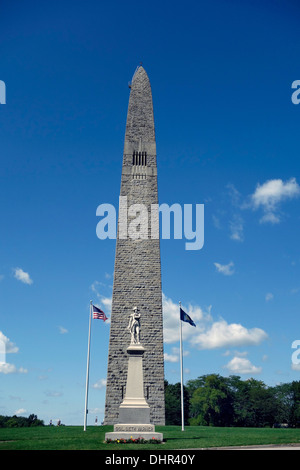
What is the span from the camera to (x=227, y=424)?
65.8 m

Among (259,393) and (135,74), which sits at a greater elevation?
(135,74)

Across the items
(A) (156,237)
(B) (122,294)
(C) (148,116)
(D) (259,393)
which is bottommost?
(D) (259,393)

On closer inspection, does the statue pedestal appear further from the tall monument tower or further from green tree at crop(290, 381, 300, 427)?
green tree at crop(290, 381, 300, 427)

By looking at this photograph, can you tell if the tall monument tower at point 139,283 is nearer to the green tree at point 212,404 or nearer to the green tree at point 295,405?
the green tree at point 212,404

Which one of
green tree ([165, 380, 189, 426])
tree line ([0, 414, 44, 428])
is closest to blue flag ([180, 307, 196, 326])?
tree line ([0, 414, 44, 428])

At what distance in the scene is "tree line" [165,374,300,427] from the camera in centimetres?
6438

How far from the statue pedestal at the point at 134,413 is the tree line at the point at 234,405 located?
48.2 metres

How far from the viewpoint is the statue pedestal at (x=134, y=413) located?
53.4 feet

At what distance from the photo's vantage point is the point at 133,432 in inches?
642

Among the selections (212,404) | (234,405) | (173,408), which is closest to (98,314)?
(173,408)
